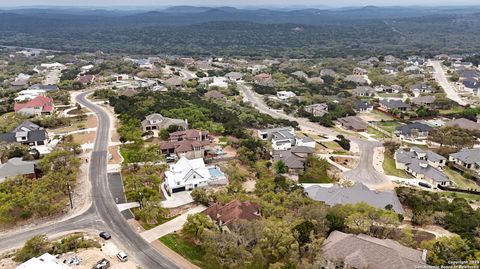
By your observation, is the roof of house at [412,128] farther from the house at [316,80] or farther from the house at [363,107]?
the house at [316,80]

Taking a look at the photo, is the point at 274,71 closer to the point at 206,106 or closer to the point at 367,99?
the point at 367,99

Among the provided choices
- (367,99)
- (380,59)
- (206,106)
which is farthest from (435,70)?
(206,106)

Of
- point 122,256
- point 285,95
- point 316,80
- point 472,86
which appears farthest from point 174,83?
point 472,86

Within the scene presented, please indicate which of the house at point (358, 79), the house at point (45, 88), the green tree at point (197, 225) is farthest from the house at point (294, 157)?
the house at point (45, 88)

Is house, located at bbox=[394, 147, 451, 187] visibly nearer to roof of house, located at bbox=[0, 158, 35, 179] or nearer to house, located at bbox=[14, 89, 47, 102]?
roof of house, located at bbox=[0, 158, 35, 179]

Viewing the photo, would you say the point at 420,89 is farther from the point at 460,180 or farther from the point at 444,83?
the point at 460,180

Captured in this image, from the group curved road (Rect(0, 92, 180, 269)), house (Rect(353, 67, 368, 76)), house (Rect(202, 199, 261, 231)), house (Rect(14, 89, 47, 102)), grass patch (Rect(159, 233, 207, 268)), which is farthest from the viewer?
house (Rect(353, 67, 368, 76))

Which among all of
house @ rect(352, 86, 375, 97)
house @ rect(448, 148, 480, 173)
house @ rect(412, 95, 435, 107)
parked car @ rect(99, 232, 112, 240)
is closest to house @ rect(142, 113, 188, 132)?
parked car @ rect(99, 232, 112, 240)
